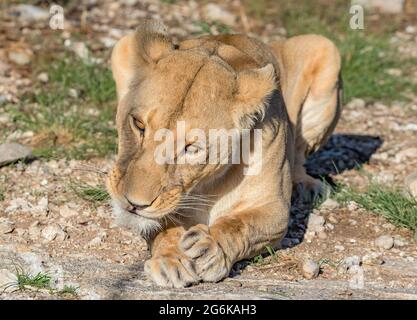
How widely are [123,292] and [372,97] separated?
165 inches

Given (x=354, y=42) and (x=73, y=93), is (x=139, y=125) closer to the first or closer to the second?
(x=73, y=93)

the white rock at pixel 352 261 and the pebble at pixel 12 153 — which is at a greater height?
the pebble at pixel 12 153

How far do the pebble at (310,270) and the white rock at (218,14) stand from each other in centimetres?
447

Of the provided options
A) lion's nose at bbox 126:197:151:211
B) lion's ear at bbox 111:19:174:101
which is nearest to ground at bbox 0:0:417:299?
lion's nose at bbox 126:197:151:211

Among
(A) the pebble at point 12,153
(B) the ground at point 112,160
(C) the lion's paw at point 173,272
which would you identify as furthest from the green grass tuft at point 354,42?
(C) the lion's paw at point 173,272

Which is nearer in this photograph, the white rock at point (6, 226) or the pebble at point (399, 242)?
the white rock at point (6, 226)

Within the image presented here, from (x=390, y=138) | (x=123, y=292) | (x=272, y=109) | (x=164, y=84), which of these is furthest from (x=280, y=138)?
(x=390, y=138)

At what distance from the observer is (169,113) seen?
399cm

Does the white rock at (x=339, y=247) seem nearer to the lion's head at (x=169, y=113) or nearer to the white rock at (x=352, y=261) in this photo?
the white rock at (x=352, y=261)

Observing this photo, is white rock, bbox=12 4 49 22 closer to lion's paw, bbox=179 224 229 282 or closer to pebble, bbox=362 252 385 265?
pebble, bbox=362 252 385 265

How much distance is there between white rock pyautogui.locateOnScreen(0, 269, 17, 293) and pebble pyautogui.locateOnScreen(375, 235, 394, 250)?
1.93 meters

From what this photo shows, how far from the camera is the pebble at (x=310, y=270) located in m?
4.52

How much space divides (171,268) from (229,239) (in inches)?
12.6

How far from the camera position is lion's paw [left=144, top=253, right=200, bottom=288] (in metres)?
4.15
